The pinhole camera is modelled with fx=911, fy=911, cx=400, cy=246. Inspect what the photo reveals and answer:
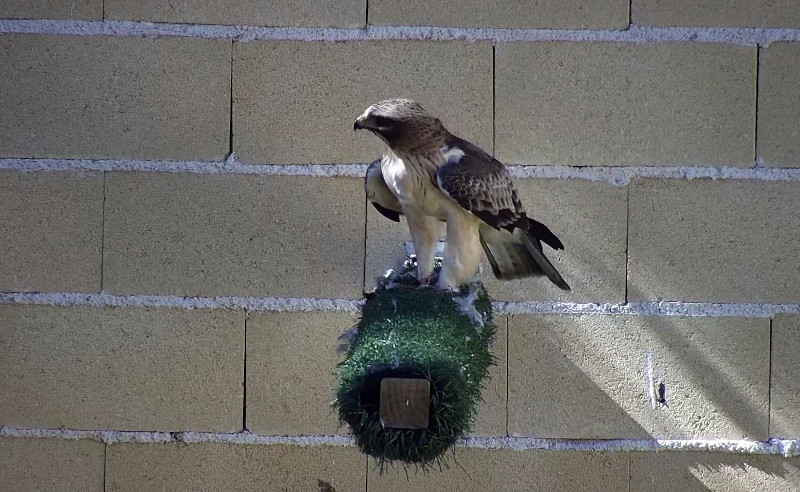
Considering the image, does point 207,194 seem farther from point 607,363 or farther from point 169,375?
point 607,363

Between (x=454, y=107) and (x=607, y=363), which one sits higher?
(x=454, y=107)

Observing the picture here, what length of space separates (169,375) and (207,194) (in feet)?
1.75

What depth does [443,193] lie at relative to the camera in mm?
2139

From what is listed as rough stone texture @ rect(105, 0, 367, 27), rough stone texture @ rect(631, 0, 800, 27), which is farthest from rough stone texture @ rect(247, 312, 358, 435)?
rough stone texture @ rect(631, 0, 800, 27)

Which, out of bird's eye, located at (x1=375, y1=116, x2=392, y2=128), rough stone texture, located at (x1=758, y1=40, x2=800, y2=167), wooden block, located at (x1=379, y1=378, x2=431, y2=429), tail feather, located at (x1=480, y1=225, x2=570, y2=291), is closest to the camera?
wooden block, located at (x1=379, y1=378, x2=431, y2=429)

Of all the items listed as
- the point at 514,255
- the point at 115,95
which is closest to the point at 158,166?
the point at 115,95

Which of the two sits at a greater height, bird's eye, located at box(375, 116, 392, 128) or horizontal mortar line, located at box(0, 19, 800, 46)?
horizontal mortar line, located at box(0, 19, 800, 46)

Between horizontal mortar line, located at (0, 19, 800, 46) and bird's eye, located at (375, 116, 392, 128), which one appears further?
horizontal mortar line, located at (0, 19, 800, 46)

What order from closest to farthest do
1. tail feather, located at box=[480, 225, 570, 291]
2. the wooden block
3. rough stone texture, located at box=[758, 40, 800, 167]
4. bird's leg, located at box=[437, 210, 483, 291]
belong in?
the wooden block → bird's leg, located at box=[437, 210, 483, 291] → tail feather, located at box=[480, 225, 570, 291] → rough stone texture, located at box=[758, 40, 800, 167]

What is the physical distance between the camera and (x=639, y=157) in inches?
102

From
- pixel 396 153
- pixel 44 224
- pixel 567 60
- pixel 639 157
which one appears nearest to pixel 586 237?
pixel 639 157

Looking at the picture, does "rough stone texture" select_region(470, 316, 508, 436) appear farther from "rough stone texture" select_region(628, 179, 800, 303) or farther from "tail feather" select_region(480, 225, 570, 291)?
"rough stone texture" select_region(628, 179, 800, 303)

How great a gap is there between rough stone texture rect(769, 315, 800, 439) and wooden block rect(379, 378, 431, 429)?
146 centimetres

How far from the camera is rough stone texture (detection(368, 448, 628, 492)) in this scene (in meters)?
2.62
